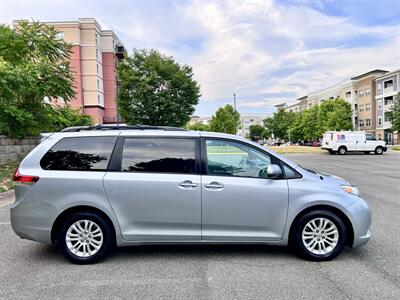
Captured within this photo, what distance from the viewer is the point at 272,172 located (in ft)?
13.5

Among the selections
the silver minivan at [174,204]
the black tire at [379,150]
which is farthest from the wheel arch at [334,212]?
the black tire at [379,150]

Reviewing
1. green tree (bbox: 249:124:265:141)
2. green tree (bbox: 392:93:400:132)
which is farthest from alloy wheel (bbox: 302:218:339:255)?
green tree (bbox: 249:124:265:141)

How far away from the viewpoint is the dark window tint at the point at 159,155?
4.24 metres

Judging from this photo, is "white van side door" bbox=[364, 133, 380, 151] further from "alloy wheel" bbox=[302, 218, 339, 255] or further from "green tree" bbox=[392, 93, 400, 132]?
"alloy wheel" bbox=[302, 218, 339, 255]

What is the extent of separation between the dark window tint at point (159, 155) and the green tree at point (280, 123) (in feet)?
290

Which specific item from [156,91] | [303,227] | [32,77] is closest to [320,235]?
[303,227]

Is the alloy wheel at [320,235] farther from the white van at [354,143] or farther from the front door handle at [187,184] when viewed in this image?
the white van at [354,143]

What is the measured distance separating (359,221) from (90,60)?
152ft

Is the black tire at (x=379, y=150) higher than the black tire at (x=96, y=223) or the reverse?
higher

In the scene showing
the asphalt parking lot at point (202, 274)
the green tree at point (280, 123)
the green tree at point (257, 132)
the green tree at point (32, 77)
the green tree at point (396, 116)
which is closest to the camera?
the asphalt parking lot at point (202, 274)

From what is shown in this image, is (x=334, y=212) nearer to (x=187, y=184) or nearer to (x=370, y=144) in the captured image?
(x=187, y=184)

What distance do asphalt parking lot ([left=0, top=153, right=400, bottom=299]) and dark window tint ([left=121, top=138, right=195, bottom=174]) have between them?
121 centimetres

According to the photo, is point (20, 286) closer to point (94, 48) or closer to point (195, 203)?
point (195, 203)

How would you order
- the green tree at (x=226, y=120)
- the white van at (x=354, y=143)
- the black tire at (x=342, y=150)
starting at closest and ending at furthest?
the white van at (x=354, y=143), the black tire at (x=342, y=150), the green tree at (x=226, y=120)
